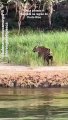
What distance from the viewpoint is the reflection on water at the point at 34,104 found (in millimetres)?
10656

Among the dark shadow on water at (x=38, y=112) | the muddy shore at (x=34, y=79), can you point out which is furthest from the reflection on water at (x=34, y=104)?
the muddy shore at (x=34, y=79)

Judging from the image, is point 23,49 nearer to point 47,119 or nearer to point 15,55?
point 15,55

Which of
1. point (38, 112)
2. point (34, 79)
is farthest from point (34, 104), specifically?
point (34, 79)

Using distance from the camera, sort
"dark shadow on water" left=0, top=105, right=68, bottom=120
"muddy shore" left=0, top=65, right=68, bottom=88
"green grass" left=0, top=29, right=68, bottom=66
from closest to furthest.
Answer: "dark shadow on water" left=0, top=105, right=68, bottom=120 → "muddy shore" left=0, top=65, right=68, bottom=88 → "green grass" left=0, top=29, right=68, bottom=66

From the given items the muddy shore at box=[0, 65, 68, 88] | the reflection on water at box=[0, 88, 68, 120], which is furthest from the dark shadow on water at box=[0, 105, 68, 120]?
the muddy shore at box=[0, 65, 68, 88]

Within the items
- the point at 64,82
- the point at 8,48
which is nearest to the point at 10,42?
the point at 8,48

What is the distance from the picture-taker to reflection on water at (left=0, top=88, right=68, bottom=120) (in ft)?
35.0

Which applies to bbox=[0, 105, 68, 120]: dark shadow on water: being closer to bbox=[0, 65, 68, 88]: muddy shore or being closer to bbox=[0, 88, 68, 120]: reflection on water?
bbox=[0, 88, 68, 120]: reflection on water

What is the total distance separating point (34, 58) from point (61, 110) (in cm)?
642

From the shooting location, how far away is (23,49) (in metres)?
19.4

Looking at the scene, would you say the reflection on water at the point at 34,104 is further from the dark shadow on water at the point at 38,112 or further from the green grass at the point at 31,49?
the green grass at the point at 31,49

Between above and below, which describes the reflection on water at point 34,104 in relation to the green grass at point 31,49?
above

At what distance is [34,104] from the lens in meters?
12.5

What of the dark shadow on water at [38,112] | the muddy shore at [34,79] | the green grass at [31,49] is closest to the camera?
the dark shadow on water at [38,112]
